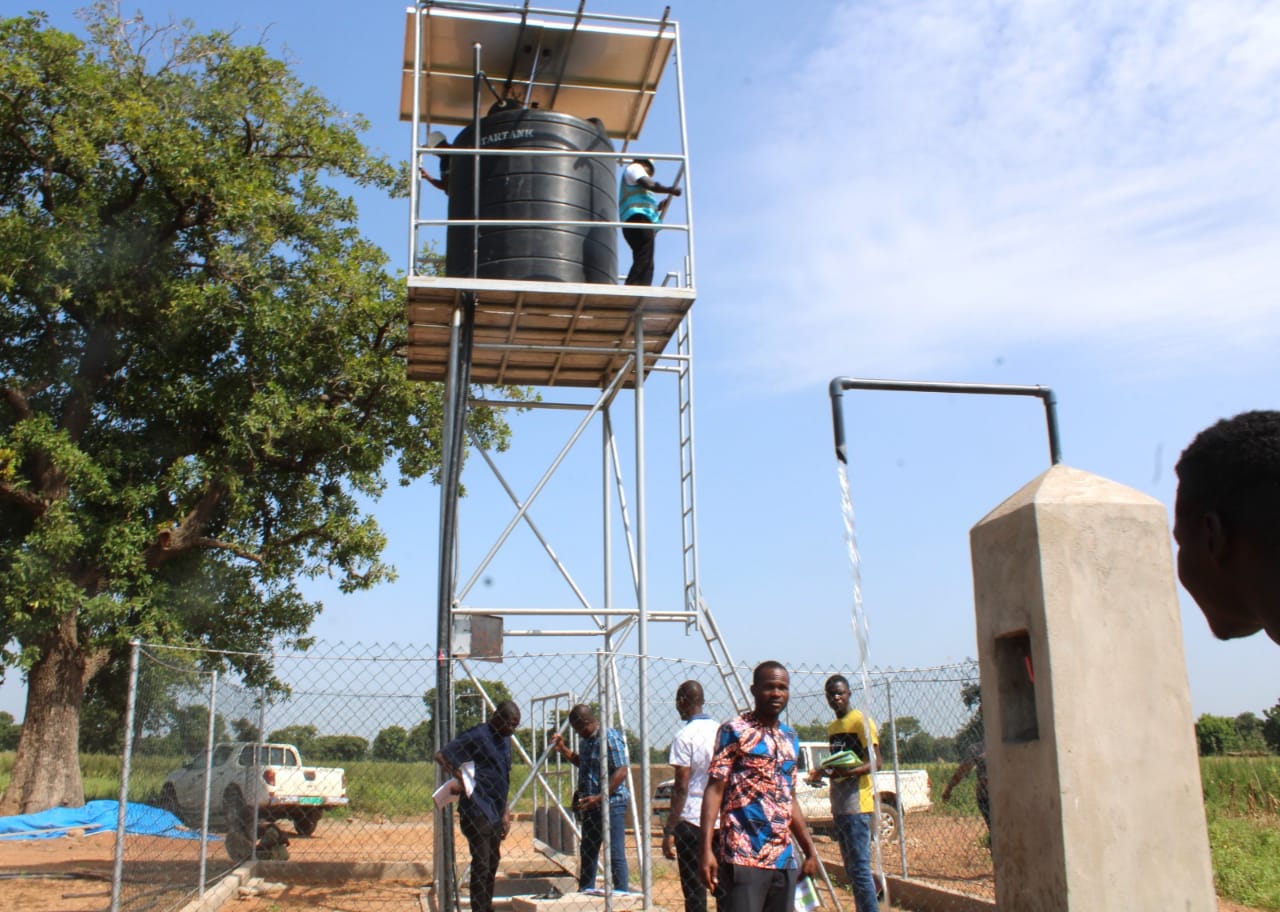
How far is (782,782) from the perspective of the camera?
5762 millimetres

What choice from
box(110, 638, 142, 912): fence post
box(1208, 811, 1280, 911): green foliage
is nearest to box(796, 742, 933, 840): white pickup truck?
box(1208, 811, 1280, 911): green foliage

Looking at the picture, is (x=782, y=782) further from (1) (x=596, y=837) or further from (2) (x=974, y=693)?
(2) (x=974, y=693)

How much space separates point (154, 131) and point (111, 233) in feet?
5.83

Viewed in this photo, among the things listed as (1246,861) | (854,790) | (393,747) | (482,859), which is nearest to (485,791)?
(482,859)

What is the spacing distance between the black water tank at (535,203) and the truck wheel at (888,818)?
7.84 meters

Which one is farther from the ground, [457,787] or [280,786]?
[457,787]

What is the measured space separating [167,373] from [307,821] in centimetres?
753

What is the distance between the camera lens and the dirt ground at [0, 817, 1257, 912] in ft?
32.8

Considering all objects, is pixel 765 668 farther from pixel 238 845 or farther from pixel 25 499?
pixel 25 499

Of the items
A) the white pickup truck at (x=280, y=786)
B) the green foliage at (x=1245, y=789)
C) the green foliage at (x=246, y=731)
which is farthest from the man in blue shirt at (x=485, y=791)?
the green foliage at (x=1245, y=789)

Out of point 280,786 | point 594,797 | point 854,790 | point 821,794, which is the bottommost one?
point 821,794

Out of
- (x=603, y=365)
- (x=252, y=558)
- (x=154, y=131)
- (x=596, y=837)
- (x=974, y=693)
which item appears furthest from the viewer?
(x=252, y=558)

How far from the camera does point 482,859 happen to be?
864 centimetres

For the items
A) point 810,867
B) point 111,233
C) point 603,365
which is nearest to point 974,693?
point 603,365
